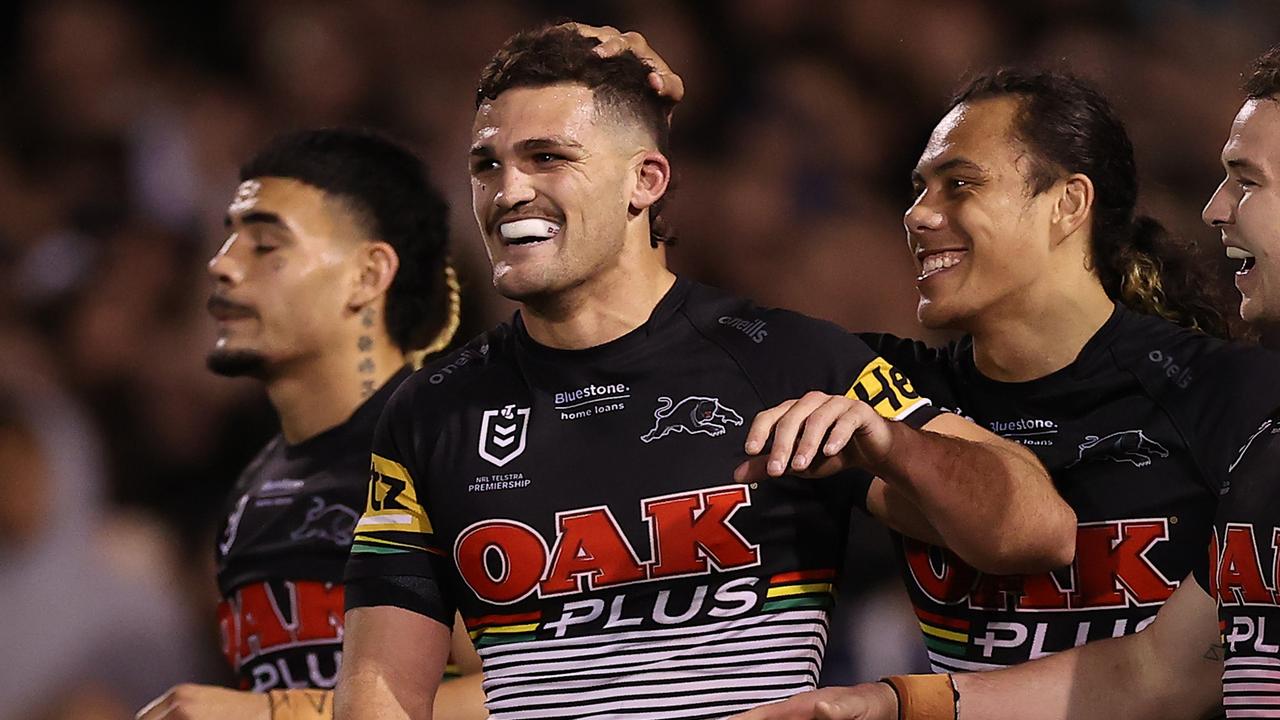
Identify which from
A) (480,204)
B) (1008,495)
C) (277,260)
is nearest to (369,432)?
(277,260)

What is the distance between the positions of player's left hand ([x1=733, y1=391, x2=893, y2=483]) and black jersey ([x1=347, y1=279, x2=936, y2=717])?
1.03ft

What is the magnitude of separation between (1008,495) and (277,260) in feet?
6.31

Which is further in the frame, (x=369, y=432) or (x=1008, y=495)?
(x=369, y=432)

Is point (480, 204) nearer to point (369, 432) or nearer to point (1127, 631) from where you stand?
point (369, 432)

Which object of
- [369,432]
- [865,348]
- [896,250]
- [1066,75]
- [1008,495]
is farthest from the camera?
[896,250]

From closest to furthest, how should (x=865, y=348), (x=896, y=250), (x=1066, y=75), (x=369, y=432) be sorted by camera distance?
(x=865, y=348), (x=1066, y=75), (x=369, y=432), (x=896, y=250)

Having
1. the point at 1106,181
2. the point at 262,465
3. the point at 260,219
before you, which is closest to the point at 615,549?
the point at 1106,181

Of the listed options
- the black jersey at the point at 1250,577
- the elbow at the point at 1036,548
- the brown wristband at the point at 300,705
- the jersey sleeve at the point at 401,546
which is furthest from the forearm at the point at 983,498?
the brown wristband at the point at 300,705

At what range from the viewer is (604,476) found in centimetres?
288

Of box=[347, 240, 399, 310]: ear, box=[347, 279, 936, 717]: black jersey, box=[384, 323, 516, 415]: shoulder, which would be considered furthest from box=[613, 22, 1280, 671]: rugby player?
box=[347, 240, 399, 310]: ear

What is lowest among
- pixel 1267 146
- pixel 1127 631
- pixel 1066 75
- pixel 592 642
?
pixel 1127 631

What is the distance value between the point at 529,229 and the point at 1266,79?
1224 millimetres

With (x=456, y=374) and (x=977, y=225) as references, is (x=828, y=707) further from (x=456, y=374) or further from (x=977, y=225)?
(x=977, y=225)

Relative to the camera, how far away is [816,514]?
2.89 m
